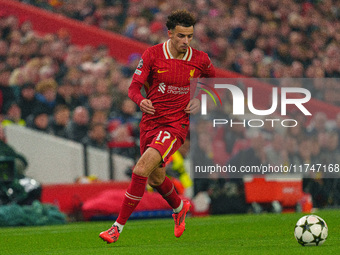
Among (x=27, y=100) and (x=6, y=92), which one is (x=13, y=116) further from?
(x=6, y=92)

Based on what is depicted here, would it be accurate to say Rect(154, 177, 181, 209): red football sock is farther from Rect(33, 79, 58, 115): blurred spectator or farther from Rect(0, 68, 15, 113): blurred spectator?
Rect(0, 68, 15, 113): blurred spectator

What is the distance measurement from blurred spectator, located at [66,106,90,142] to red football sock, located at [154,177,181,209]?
5973 millimetres

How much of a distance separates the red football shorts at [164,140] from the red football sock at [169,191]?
0.33 meters

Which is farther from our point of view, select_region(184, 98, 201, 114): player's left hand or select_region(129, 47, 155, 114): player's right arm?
select_region(184, 98, 201, 114): player's left hand

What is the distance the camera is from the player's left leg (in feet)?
26.8

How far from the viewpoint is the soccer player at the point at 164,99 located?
7770 millimetres

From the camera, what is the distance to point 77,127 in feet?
46.9

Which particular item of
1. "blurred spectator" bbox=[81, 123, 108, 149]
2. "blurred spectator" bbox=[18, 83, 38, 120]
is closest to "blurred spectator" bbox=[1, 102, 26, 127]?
"blurred spectator" bbox=[18, 83, 38, 120]

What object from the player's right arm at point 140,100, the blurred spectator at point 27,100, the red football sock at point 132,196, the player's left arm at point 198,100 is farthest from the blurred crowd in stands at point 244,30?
the red football sock at point 132,196

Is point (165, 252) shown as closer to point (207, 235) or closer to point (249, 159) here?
point (207, 235)

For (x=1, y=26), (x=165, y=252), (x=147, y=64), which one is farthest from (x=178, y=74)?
(x=1, y=26)

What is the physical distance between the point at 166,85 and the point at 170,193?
1.17 m

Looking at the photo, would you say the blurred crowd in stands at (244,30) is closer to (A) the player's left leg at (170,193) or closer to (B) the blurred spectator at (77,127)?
(B) the blurred spectator at (77,127)

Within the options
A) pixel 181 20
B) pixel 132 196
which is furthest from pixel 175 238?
pixel 181 20
